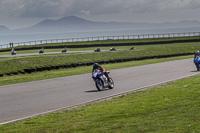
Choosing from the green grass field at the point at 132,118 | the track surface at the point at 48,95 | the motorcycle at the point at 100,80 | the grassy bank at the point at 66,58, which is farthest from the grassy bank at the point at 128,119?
the grassy bank at the point at 66,58

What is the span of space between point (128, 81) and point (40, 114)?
29.8 feet

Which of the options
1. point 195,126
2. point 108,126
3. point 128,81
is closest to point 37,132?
point 108,126

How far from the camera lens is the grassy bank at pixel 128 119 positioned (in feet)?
26.6

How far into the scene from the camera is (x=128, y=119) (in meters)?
9.16

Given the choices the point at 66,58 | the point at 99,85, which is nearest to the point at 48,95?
the point at 99,85

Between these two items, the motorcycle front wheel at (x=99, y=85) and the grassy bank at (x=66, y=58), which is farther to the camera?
the grassy bank at (x=66, y=58)

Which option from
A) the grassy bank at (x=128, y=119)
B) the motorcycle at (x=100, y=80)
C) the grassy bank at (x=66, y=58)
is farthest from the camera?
the grassy bank at (x=66, y=58)

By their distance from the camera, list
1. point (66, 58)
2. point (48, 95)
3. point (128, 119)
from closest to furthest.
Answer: point (128, 119), point (48, 95), point (66, 58)

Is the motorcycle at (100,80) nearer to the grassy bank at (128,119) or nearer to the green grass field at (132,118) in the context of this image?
the green grass field at (132,118)

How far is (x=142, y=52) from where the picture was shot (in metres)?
44.9

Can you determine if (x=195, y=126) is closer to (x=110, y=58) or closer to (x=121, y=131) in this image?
(x=121, y=131)

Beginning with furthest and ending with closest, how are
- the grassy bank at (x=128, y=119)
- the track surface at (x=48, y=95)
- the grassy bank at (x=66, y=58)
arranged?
the grassy bank at (x=66, y=58) → the track surface at (x=48, y=95) → the grassy bank at (x=128, y=119)

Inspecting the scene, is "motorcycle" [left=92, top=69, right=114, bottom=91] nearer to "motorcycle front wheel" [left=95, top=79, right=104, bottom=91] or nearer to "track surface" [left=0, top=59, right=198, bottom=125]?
"motorcycle front wheel" [left=95, top=79, right=104, bottom=91]

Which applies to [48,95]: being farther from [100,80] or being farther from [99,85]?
[100,80]
